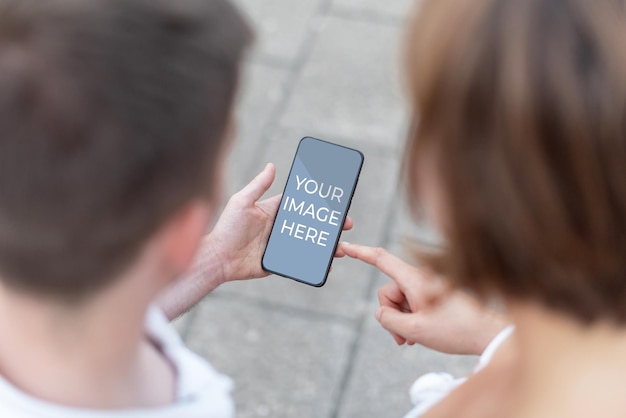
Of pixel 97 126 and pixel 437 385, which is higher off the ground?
pixel 97 126

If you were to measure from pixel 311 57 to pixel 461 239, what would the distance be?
7.35 ft

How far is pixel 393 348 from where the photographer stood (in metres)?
2.19

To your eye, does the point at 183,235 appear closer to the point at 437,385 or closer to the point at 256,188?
the point at 437,385

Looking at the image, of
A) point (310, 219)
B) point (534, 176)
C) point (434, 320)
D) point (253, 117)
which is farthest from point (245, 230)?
point (253, 117)

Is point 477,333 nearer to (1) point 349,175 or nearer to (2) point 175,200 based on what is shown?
(1) point 349,175

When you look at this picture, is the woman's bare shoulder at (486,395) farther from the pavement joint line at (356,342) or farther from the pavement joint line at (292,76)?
the pavement joint line at (292,76)

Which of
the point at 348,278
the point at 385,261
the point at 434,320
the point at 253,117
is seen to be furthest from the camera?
A: the point at 253,117

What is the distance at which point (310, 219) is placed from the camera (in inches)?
63.0

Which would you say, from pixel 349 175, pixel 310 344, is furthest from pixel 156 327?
pixel 310 344

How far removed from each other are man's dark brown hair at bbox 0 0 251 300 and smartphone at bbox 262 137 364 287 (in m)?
0.84

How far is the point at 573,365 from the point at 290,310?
4.74ft

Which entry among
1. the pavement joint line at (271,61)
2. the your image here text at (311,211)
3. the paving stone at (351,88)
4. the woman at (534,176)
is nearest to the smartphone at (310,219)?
the your image here text at (311,211)

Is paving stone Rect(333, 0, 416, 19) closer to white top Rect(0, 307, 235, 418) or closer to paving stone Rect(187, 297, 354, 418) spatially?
paving stone Rect(187, 297, 354, 418)

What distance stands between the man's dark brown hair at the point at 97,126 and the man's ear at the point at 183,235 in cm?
2
